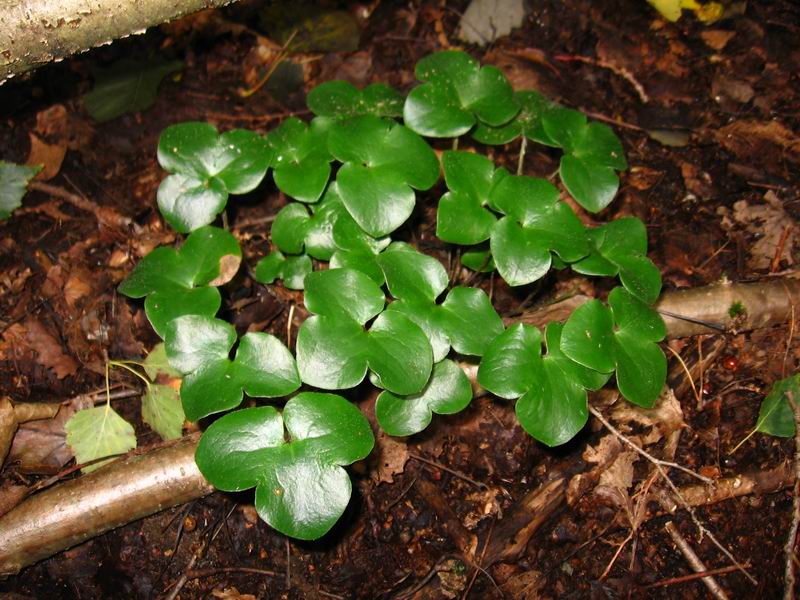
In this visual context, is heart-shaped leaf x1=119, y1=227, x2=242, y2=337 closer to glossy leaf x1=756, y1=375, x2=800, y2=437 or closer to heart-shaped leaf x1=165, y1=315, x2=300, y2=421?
heart-shaped leaf x1=165, y1=315, x2=300, y2=421

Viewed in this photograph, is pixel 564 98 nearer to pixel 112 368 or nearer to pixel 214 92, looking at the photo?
pixel 214 92

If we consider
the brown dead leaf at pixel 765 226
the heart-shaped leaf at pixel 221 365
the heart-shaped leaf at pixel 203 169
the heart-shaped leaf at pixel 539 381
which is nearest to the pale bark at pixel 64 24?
the heart-shaped leaf at pixel 203 169

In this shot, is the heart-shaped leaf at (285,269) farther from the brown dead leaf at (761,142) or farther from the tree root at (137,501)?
the brown dead leaf at (761,142)

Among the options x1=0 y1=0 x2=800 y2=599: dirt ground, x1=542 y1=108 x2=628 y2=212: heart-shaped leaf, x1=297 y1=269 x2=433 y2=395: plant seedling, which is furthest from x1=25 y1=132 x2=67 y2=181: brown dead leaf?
x1=542 y1=108 x2=628 y2=212: heart-shaped leaf

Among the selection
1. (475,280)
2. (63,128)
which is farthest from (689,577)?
(63,128)

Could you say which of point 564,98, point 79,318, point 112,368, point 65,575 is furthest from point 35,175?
point 564,98

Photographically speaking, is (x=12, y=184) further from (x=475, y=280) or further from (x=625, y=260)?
(x=625, y=260)
